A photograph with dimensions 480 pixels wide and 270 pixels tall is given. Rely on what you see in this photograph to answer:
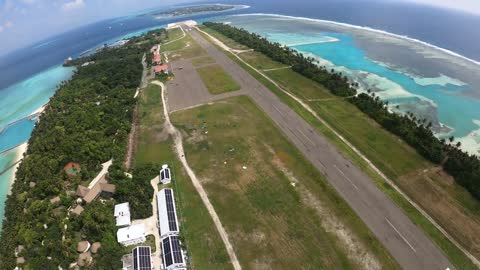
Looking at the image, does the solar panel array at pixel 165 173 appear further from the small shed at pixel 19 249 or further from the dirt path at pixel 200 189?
the small shed at pixel 19 249

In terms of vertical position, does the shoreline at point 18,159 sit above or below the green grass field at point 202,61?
below

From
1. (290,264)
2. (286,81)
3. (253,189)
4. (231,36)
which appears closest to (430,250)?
(290,264)

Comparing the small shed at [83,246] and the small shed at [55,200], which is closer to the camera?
the small shed at [83,246]

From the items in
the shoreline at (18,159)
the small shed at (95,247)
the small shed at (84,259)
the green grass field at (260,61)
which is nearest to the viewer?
the small shed at (84,259)

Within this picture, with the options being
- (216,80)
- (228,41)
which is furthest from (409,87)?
(228,41)

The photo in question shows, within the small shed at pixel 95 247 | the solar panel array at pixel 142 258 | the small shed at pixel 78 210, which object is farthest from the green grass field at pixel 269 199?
the small shed at pixel 78 210

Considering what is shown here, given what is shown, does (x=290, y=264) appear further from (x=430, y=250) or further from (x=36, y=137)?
(x=36, y=137)

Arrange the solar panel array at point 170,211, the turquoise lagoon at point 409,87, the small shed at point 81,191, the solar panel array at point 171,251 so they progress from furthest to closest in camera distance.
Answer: the turquoise lagoon at point 409,87, the small shed at point 81,191, the solar panel array at point 170,211, the solar panel array at point 171,251
